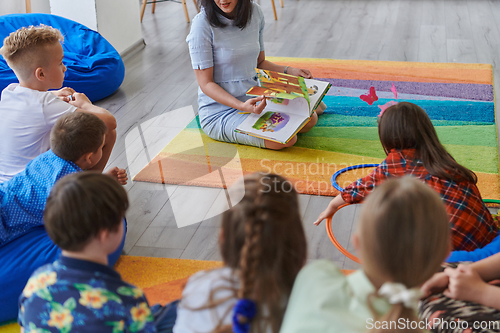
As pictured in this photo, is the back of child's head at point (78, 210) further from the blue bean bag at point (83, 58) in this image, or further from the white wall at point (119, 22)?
the white wall at point (119, 22)

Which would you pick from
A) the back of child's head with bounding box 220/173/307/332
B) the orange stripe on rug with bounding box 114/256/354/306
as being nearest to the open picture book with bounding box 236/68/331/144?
the orange stripe on rug with bounding box 114/256/354/306

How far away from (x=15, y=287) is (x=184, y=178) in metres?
0.92

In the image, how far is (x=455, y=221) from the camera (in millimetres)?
1354

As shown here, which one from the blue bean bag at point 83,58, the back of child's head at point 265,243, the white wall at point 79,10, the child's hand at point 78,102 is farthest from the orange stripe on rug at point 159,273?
the white wall at point 79,10

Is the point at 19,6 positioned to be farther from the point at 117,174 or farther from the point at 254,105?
the point at 117,174

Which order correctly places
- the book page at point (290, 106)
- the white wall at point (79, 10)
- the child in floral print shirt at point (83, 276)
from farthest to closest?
the white wall at point (79, 10) → the book page at point (290, 106) → the child in floral print shirt at point (83, 276)

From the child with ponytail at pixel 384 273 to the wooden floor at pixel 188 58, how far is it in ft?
2.71

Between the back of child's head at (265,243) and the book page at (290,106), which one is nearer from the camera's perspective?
the back of child's head at (265,243)

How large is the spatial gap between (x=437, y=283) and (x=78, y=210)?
2.74 ft

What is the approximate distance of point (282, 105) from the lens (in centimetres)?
241

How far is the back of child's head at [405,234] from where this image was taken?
799 mm

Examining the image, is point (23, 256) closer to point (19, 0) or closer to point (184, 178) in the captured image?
point (184, 178)

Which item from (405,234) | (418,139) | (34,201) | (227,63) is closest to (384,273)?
(405,234)

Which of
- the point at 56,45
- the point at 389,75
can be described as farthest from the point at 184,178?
the point at 389,75
